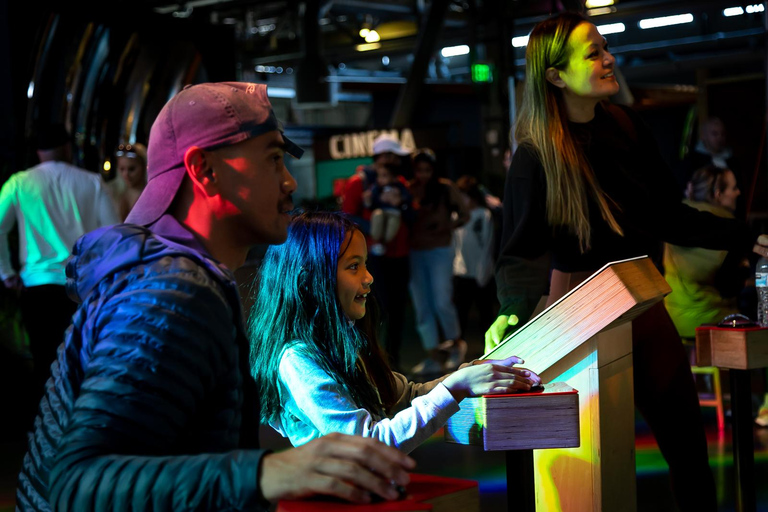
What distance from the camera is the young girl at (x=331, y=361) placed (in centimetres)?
169

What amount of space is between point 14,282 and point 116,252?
14.1 feet

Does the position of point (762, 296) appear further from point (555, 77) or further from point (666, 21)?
point (666, 21)

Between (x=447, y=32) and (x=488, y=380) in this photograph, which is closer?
(x=488, y=380)

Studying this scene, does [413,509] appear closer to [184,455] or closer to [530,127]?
[184,455]

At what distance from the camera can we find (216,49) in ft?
27.8

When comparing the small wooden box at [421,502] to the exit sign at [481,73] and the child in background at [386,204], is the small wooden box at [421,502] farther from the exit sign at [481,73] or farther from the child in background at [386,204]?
the exit sign at [481,73]

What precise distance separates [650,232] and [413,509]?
168cm

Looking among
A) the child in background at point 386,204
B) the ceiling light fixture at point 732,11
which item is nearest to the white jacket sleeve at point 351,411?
the child in background at point 386,204

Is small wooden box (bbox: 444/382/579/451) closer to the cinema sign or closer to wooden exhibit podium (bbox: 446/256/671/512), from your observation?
wooden exhibit podium (bbox: 446/256/671/512)

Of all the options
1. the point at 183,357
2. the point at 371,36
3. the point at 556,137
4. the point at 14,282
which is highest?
the point at 371,36

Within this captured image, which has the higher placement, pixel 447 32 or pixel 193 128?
pixel 447 32

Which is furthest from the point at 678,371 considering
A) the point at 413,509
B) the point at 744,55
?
the point at 744,55

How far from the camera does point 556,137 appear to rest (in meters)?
2.48

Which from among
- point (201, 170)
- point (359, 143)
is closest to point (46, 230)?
point (201, 170)
